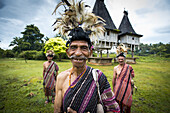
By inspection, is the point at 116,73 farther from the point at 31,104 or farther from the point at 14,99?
the point at 14,99

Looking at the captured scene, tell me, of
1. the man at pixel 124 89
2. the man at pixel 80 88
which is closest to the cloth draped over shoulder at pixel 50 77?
the man at pixel 80 88

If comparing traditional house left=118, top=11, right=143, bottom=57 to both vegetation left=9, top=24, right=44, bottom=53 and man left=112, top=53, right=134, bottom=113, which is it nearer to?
man left=112, top=53, right=134, bottom=113

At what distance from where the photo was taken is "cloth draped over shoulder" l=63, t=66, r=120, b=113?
109 centimetres

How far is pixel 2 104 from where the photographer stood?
3598 millimetres

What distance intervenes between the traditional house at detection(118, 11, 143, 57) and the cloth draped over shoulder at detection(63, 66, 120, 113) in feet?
64.1

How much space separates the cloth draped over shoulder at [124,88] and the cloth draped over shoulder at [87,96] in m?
1.67

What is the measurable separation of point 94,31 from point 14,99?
533 centimetres

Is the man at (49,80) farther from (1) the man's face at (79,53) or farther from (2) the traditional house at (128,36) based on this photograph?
(2) the traditional house at (128,36)

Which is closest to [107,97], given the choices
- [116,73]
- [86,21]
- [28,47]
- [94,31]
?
[94,31]

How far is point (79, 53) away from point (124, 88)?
230 cm

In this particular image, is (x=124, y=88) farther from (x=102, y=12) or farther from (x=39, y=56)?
(x=39, y=56)

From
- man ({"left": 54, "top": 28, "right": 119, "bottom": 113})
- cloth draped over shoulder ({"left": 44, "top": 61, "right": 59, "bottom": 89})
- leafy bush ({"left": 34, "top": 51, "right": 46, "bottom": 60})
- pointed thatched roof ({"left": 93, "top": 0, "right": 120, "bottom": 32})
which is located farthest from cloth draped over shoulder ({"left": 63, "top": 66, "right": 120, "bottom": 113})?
leafy bush ({"left": 34, "top": 51, "right": 46, "bottom": 60})

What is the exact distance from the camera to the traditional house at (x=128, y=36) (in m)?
18.2

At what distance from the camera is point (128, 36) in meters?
18.3
